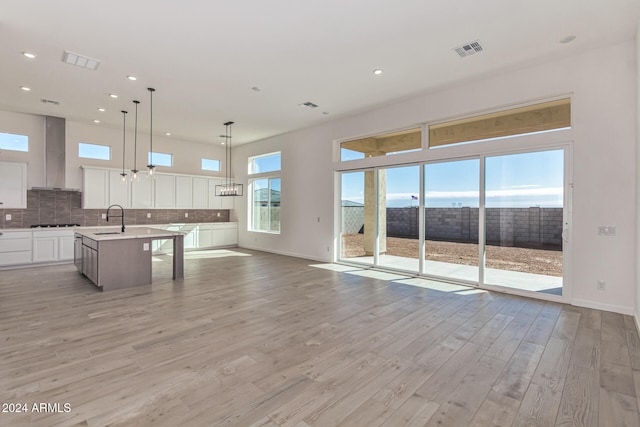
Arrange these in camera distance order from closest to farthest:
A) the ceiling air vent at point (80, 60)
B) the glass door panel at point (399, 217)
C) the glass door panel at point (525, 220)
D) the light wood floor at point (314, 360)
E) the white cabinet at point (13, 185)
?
the light wood floor at point (314, 360)
the ceiling air vent at point (80, 60)
the glass door panel at point (525, 220)
the glass door panel at point (399, 217)
the white cabinet at point (13, 185)

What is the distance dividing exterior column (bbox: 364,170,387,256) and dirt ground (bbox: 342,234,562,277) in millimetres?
221

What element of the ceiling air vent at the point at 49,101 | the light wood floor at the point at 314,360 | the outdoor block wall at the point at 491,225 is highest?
the ceiling air vent at the point at 49,101

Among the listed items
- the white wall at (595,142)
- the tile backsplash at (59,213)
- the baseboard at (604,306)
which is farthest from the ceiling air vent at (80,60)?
the baseboard at (604,306)

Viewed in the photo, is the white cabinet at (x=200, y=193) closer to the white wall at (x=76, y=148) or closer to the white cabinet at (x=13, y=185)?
the white wall at (x=76, y=148)

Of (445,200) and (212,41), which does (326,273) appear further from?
(212,41)

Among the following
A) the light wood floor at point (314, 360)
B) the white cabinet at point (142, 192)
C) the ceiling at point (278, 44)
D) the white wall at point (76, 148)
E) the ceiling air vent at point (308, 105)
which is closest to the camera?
the light wood floor at point (314, 360)

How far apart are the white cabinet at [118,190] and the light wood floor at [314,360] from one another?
3.65 m

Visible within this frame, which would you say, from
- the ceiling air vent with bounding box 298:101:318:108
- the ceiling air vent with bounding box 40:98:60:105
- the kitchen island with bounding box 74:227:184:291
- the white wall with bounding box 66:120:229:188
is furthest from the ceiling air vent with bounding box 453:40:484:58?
the white wall with bounding box 66:120:229:188

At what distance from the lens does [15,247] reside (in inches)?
246

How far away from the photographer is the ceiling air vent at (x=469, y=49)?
3830mm

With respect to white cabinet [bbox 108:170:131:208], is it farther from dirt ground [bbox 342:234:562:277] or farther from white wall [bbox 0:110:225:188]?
dirt ground [bbox 342:234:562:277]

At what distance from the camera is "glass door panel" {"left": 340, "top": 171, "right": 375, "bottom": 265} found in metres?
6.79

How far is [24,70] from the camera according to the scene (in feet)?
15.1

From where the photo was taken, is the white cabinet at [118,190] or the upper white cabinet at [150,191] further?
the white cabinet at [118,190]
